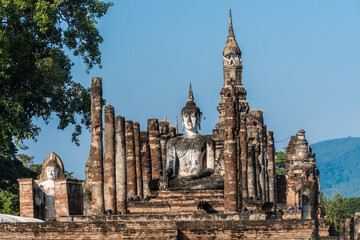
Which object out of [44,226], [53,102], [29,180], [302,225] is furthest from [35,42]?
[302,225]

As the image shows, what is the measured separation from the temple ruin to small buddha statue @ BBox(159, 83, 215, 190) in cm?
3

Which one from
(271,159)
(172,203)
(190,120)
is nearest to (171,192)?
(172,203)

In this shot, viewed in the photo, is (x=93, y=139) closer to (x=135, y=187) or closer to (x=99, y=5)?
(x=135, y=187)

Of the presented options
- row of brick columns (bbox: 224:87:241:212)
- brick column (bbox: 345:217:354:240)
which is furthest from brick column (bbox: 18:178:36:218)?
brick column (bbox: 345:217:354:240)

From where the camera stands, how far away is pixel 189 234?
67.6 feet

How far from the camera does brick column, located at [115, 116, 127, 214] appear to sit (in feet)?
88.3

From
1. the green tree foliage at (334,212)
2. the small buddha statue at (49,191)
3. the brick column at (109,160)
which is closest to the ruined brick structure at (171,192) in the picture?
the brick column at (109,160)

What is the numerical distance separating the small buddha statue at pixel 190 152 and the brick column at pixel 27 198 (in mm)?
5202

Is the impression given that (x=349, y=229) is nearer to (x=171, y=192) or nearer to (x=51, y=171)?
(x=171, y=192)

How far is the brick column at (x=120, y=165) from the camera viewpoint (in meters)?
26.9

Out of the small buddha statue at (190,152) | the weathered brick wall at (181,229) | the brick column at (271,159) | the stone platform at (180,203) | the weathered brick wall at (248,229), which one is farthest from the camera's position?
the brick column at (271,159)

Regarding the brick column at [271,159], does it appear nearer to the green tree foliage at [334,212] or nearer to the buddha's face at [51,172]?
the buddha's face at [51,172]

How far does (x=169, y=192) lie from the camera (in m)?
26.7

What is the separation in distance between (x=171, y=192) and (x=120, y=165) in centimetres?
179
